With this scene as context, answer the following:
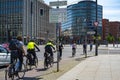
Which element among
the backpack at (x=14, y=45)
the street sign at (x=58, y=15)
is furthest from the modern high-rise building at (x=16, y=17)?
the backpack at (x=14, y=45)

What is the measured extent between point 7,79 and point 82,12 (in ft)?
489

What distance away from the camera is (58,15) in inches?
709

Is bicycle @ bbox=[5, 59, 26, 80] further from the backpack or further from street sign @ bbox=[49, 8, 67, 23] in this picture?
street sign @ bbox=[49, 8, 67, 23]

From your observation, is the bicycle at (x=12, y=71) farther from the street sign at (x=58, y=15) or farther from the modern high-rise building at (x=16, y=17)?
the modern high-rise building at (x=16, y=17)

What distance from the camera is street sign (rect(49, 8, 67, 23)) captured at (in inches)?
704

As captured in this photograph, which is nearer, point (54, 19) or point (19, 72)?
point (19, 72)

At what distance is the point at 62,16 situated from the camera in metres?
17.9

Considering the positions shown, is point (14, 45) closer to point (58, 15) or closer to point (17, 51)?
point (17, 51)

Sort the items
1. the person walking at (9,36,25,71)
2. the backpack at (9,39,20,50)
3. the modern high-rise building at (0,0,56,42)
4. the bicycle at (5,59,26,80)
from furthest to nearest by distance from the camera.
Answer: the modern high-rise building at (0,0,56,42), the backpack at (9,39,20,50), the person walking at (9,36,25,71), the bicycle at (5,59,26,80)

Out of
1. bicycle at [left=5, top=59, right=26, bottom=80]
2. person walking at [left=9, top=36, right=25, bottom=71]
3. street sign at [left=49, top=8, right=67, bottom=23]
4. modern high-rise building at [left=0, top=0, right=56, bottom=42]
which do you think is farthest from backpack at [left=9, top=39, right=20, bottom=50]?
modern high-rise building at [left=0, top=0, right=56, bottom=42]

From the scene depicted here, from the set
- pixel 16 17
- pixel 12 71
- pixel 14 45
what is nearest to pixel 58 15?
pixel 14 45

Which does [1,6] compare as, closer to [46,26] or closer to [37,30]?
[37,30]

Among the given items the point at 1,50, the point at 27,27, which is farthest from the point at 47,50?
the point at 27,27

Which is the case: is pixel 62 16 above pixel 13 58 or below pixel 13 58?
above
